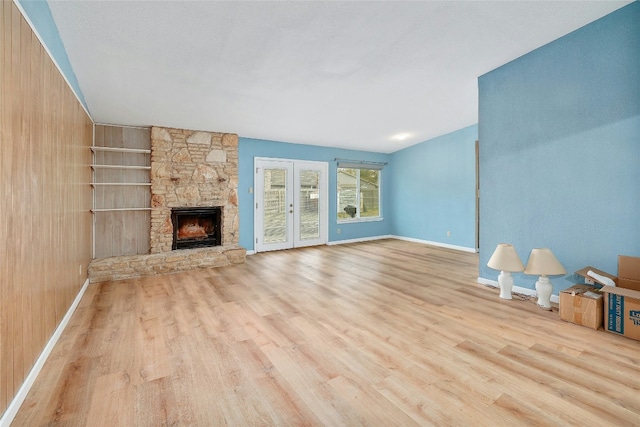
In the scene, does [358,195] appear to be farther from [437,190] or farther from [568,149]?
[568,149]

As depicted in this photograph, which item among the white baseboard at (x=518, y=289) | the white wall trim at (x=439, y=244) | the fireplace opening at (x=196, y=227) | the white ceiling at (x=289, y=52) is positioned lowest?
the white baseboard at (x=518, y=289)

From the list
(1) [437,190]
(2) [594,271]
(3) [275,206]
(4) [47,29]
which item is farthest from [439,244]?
(4) [47,29]

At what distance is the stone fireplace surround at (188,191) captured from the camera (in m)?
4.41

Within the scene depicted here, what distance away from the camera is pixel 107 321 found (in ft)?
8.67

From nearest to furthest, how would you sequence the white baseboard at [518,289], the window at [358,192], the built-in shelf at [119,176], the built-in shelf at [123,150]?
the white baseboard at [518,289] → the built-in shelf at [123,150] → the built-in shelf at [119,176] → the window at [358,192]

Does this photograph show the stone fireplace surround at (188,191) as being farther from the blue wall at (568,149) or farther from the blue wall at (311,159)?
the blue wall at (568,149)

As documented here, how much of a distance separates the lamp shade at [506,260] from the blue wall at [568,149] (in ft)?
0.97

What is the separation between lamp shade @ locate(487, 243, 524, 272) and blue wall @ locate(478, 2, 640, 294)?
11.6 inches

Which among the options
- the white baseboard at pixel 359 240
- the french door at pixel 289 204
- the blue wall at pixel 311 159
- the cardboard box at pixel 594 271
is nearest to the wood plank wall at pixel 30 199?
the blue wall at pixel 311 159

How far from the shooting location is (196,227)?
5309mm

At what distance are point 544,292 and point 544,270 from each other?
250mm

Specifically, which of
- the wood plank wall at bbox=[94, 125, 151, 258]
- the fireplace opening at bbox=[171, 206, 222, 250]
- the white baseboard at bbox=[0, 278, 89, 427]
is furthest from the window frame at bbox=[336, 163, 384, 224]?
the white baseboard at bbox=[0, 278, 89, 427]

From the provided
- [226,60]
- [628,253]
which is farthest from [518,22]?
[226,60]

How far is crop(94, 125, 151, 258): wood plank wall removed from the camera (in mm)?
4598
